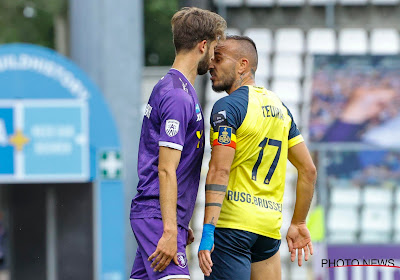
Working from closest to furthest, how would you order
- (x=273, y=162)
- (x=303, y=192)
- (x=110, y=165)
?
(x=273, y=162) < (x=303, y=192) < (x=110, y=165)

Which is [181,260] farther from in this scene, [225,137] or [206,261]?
[225,137]

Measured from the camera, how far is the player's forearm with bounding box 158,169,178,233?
3672mm

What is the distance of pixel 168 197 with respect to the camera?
12.0ft

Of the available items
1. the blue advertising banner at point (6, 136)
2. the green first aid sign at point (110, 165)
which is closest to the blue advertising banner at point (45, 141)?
the blue advertising banner at point (6, 136)

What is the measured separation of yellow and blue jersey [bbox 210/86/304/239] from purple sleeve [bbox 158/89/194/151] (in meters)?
0.32

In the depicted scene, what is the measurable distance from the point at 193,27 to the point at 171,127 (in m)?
0.54

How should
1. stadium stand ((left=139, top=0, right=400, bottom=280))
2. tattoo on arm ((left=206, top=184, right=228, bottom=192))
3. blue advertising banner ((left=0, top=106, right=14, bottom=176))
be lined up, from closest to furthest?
tattoo on arm ((left=206, top=184, right=228, bottom=192))
blue advertising banner ((left=0, top=106, right=14, bottom=176))
stadium stand ((left=139, top=0, right=400, bottom=280))

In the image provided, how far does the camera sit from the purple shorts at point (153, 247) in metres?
3.74

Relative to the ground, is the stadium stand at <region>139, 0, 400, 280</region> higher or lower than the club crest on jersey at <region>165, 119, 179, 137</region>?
higher

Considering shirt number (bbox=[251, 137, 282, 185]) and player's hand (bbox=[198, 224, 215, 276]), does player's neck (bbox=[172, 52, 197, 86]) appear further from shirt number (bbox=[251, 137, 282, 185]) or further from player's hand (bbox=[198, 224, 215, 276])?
player's hand (bbox=[198, 224, 215, 276])

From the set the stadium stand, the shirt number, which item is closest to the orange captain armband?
the shirt number

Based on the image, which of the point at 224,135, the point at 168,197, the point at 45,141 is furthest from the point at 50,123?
the point at 168,197

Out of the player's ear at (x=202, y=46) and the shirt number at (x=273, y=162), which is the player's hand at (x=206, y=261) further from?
the player's ear at (x=202, y=46)

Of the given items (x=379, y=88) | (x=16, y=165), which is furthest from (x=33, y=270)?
(x=379, y=88)
